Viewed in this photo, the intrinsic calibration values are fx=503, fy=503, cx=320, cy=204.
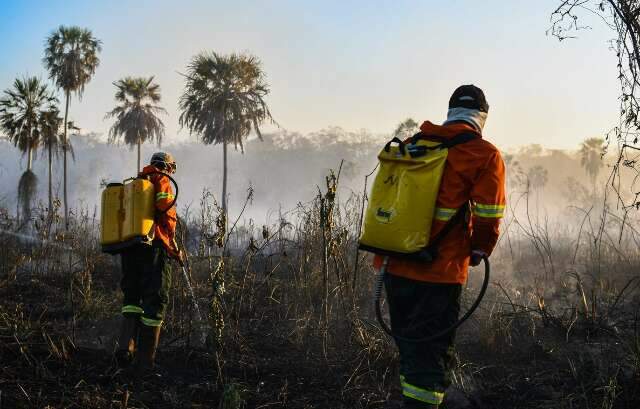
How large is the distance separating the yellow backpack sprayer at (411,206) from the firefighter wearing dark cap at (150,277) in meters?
2.11

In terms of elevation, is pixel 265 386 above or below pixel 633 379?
below

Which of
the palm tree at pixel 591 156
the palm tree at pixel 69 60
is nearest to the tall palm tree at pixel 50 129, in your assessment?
the palm tree at pixel 69 60

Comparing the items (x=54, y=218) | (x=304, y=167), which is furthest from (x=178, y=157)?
(x=54, y=218)

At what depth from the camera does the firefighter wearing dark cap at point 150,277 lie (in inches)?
158

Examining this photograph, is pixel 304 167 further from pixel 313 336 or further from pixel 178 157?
pixel 313 336

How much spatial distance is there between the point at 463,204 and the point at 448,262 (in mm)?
303

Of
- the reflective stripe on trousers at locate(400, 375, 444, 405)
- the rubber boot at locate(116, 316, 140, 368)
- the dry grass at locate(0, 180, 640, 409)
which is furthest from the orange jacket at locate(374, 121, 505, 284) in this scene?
the rubber boot at locate(116, 316, 140, 368)

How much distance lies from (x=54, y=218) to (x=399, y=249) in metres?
6.96

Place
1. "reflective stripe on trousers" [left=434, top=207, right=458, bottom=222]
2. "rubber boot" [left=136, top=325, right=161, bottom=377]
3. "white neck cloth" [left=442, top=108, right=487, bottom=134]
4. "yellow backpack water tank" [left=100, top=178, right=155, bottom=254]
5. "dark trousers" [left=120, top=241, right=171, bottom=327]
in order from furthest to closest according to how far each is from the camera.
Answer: "dark trousers" [left=120, top=241, right=171, bottom=327], "yellow backpack water tank" [left=100, top=178, right=155, bottom=254], "rubber boot" [left=136, top=325, right=161, bottom=377], "white neck cloth" [left=442, top=108, right=487, bottom=134], "reflective stripe on trousers" [left=434, top=207, right=458, bottom=222]

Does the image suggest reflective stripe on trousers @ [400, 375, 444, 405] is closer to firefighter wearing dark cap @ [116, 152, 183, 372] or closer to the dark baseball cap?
the dark baseball cap

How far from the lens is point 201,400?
3.37 meters

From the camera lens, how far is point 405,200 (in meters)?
2.53

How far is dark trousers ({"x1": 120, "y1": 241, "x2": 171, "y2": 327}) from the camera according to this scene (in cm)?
407

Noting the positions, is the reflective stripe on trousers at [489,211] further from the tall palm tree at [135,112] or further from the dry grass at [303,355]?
the tall palm tree at [135,112]
